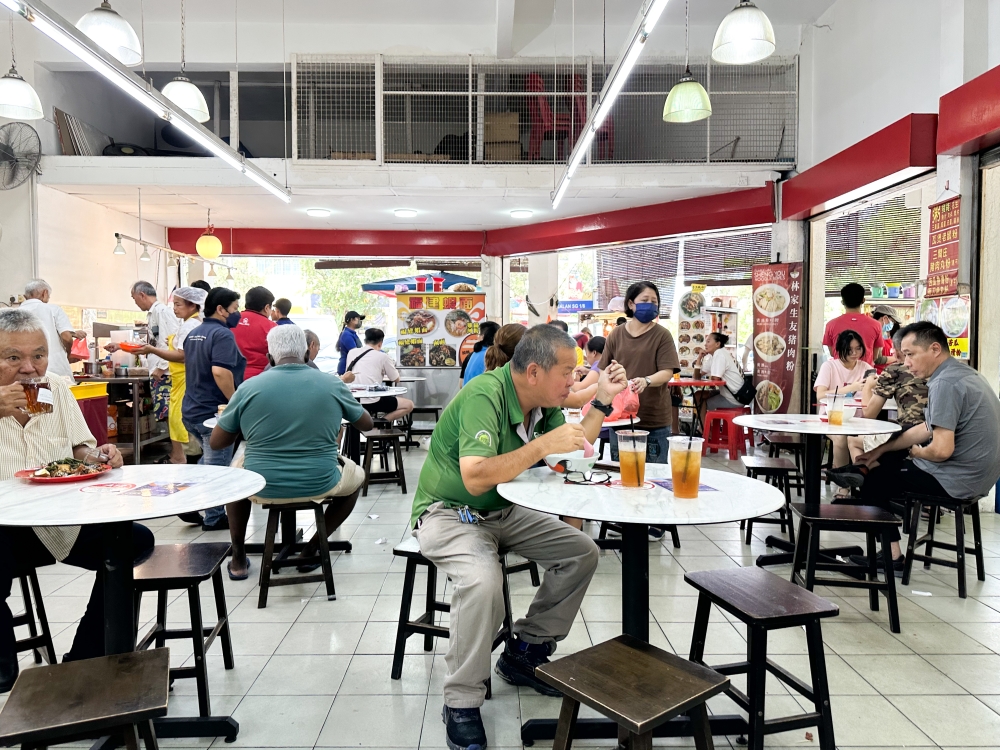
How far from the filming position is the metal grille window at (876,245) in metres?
11.6

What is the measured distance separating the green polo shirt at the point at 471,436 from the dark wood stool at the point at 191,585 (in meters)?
0.81

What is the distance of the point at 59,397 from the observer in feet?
8.93

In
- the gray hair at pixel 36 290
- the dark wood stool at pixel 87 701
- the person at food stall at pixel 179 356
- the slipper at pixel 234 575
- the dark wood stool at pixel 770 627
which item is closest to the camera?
the dark wood stool at pixel 87 701

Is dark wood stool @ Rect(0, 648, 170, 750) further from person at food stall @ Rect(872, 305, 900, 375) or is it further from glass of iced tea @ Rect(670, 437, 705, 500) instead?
person at food stall @ Rect(872, 305, 900, 375)

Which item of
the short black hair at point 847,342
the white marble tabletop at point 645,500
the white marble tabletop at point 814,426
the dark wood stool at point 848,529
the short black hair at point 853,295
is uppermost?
the short black hair at point 853,295

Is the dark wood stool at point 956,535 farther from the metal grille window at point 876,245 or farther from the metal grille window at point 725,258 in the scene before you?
the metal grille window at point 725,258

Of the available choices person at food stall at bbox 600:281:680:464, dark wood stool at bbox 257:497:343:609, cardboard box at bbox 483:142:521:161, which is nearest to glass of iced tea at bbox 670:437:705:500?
dark wood stool at bbox 257:497:343:609

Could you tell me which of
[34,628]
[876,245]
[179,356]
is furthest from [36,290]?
[876,245]

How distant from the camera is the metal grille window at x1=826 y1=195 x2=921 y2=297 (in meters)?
11.6

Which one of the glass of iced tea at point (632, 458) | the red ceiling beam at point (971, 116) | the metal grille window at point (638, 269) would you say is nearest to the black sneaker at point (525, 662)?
the glass of iced tea at point (632, 458)

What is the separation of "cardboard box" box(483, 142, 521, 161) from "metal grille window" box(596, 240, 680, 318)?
5048 millimetres

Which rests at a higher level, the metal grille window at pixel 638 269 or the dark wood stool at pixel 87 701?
the metal grille window at pixel 638 269

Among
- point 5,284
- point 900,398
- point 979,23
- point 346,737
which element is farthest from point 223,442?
point 5,284

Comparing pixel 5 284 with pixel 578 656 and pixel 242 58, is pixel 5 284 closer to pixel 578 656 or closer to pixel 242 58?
pixel 242 58
